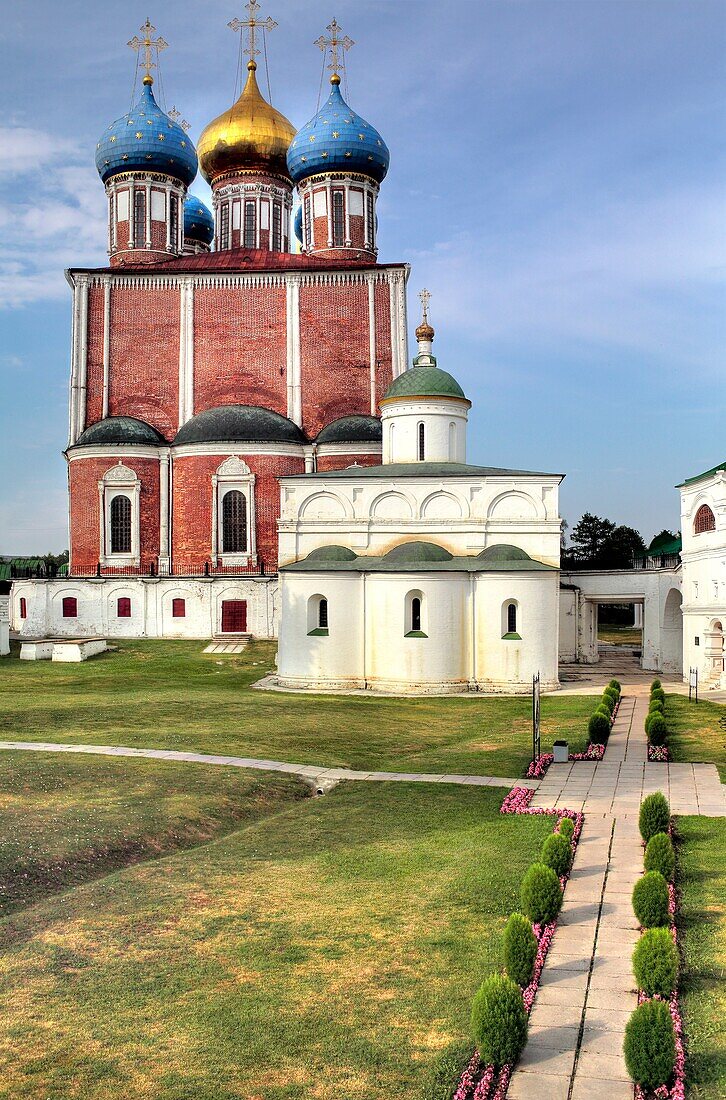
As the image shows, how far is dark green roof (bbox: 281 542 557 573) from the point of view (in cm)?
3009

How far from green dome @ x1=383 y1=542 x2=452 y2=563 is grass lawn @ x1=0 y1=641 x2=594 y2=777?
4.39 metres

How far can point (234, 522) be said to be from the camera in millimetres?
44812

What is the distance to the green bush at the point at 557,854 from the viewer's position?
12.2 meters

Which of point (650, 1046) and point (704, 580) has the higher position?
point (704, 580)

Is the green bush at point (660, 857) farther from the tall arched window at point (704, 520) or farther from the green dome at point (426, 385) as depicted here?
the green dome at point (426, 385)

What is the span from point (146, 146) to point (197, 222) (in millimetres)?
10959

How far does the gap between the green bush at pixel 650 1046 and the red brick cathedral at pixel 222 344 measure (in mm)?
35314

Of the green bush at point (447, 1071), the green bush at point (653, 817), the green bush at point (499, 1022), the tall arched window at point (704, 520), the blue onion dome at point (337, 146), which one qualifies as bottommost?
the green bush at point (447, 1071)

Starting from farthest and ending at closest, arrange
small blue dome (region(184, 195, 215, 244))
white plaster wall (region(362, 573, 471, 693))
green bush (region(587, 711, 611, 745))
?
1. small blue dome (region(184, 195, 215, 244))
2. white plaster wall (region(362, 573, 471, 693))
3. green bush (region(587, 711, 611, 745))

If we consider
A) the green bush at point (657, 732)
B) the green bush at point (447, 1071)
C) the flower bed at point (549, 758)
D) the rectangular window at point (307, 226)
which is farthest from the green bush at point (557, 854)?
the rectangular window at point (307, 226)

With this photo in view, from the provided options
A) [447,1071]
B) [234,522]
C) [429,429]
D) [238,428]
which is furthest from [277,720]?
[238,428]

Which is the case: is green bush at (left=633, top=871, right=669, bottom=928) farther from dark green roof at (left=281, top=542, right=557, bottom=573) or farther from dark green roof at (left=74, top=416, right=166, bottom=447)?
dark green roof at (left=74, top=416, right=166, bottom=447)

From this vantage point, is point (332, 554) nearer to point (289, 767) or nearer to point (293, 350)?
point (289, 767)

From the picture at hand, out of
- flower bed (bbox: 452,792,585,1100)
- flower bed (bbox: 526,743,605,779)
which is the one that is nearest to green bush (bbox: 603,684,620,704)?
flower bed (bbox: 526,743,605,779)
